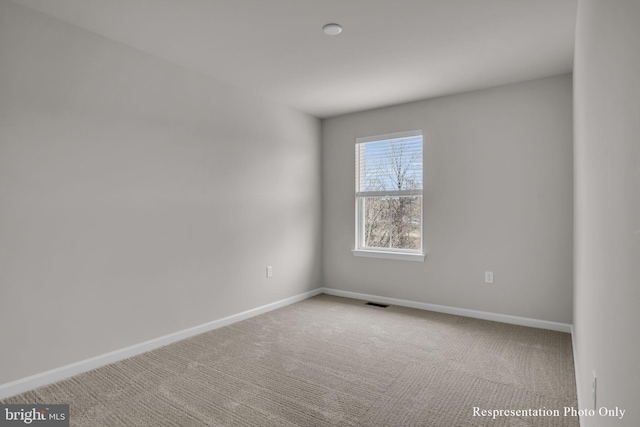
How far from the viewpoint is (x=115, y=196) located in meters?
2.85

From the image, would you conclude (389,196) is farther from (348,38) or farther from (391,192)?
(348,38)

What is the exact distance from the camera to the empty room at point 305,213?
2.04m

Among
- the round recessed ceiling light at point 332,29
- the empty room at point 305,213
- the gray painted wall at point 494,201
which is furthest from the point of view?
the gray painted wall at point 494,201

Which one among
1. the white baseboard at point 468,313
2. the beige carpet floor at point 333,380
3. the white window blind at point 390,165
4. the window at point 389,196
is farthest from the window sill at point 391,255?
the beige carpet floor at point 333,380

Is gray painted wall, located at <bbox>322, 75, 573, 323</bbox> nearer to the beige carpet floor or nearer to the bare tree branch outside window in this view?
the bare tree branch outside window

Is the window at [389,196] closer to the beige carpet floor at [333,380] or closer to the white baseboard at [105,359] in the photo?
the beige carpet floor at [333,380]

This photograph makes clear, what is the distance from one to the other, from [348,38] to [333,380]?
8.20 ft

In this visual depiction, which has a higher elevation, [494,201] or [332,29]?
[332,29]

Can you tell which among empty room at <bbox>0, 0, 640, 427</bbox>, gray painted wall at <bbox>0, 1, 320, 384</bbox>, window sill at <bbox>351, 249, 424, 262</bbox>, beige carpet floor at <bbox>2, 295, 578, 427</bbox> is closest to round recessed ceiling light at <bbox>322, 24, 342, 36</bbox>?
empty room at <bbox>0, 0, 640, 427</bbox>

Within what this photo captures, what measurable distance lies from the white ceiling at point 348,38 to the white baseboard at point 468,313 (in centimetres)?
240

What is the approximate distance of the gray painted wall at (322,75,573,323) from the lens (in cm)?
351

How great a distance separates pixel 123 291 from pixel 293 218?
221 centimetres

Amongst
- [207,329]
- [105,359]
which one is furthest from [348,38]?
[105,359]

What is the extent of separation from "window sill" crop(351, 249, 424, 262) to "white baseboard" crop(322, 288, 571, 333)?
520 mm
